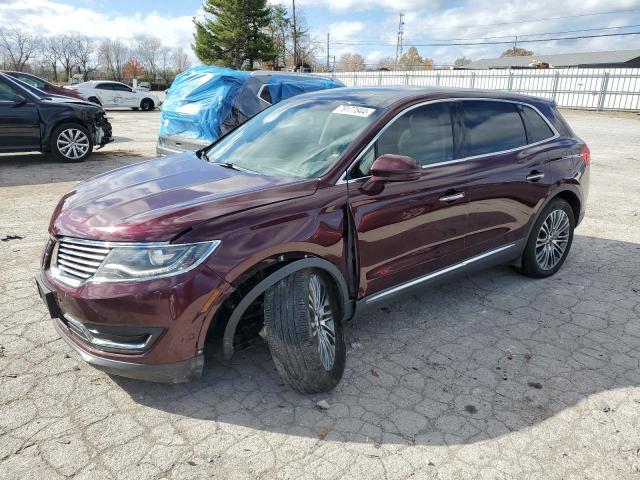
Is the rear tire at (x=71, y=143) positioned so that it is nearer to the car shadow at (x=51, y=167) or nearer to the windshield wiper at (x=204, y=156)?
the car shadow at (x=51, y=167)

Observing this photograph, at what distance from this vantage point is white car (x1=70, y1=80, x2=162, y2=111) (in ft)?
77.0

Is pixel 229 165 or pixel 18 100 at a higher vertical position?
pixel 18 100

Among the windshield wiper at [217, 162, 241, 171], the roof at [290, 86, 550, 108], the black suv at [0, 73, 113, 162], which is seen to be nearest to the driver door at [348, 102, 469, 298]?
the roof at [290, 86, 550, 108]

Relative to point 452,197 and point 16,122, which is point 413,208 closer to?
point 452,197

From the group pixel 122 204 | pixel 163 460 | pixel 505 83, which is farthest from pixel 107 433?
pixel 505 83

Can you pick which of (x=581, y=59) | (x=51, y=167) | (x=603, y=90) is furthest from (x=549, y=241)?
(x=581, y=59)

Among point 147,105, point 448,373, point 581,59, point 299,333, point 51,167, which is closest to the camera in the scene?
point 299,333

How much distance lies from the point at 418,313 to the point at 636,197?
6.03 meters

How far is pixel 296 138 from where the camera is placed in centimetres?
357

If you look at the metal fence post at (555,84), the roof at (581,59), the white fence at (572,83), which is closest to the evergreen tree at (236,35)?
the white fence at (572,83)

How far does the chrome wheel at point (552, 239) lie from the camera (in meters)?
4.59

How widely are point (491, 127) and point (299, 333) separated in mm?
2464

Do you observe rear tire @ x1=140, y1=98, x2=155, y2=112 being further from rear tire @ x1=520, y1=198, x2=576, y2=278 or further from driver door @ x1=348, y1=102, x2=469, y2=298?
driver door @ x1=348, y1=102, x2=469, y2=298

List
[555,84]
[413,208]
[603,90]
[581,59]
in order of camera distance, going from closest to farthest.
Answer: [413,208] → [603,90] → [555,84] → [581,59]
